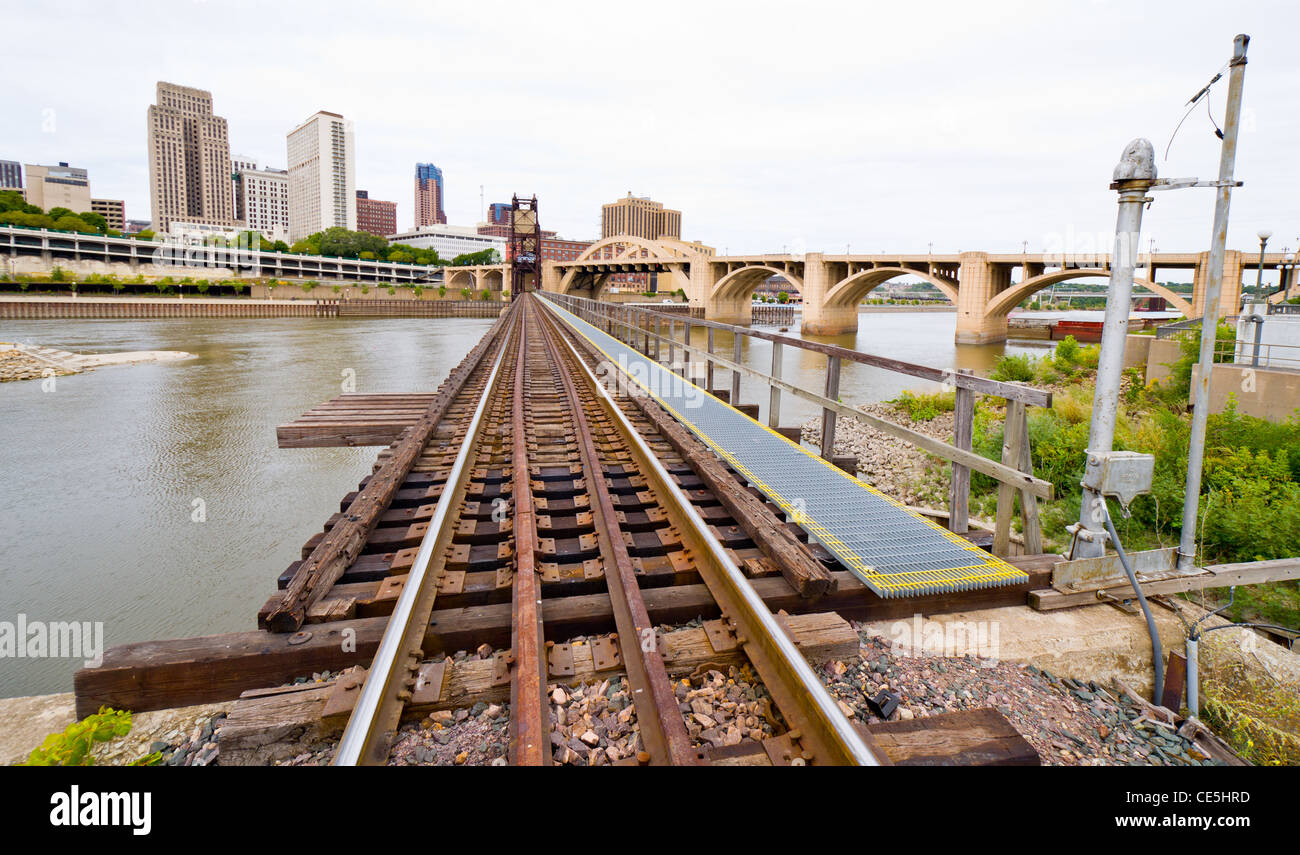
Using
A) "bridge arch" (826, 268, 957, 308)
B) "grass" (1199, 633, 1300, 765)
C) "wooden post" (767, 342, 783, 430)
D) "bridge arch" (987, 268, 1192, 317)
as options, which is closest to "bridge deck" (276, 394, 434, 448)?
"wooden post" (767, 342, 783, 430)

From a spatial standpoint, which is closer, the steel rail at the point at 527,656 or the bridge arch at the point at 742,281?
the steel rail at the point at 527,656

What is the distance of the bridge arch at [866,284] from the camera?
5056cm

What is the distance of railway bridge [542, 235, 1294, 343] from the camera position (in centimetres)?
3706

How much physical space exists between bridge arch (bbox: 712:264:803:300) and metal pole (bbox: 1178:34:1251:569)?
204 feet

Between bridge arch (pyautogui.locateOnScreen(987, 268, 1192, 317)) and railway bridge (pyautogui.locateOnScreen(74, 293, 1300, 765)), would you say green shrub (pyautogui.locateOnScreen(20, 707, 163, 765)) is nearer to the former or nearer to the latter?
railway bridge (pyautogui.locateOnScreen(74, 293, 1300, 765))

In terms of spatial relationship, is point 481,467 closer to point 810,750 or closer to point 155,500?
point 810,750

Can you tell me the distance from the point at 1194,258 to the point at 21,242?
13229cm

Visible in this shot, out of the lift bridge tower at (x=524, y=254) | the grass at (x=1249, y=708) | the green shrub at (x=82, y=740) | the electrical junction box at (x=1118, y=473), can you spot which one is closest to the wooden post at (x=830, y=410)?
the electrical junction box at (x=1118, y=473)

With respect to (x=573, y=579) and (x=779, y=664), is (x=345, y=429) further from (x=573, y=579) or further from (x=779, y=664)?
→ (x=779, y=664)

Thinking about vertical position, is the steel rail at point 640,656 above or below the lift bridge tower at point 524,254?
below

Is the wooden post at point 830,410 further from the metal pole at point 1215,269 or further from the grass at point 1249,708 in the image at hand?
the grass at point 1249,708

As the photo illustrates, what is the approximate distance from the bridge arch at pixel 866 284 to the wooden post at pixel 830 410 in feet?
156
